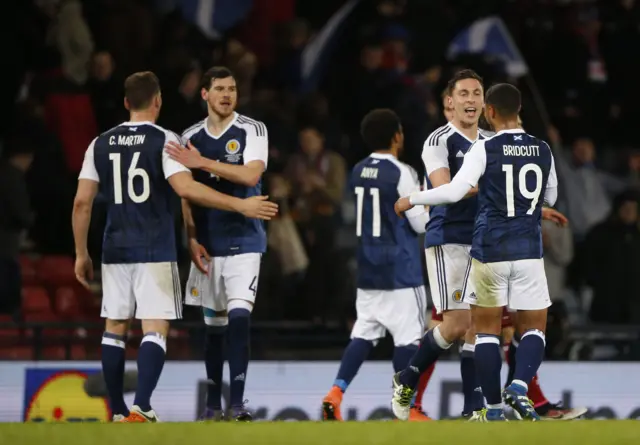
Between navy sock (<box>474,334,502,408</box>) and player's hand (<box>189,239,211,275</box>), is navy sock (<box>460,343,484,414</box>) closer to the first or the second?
navy sock (<box>474,334,502,408</box>)

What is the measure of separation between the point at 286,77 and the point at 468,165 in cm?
777

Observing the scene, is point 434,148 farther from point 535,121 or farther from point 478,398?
point 535,121

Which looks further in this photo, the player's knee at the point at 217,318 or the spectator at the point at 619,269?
the spectator at the point at 619,269

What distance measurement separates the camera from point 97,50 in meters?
15.3

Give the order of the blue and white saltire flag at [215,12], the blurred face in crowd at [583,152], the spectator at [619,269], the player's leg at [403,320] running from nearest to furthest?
1. the player's leg at [403,320]
2. the spectator at [619,269]
3. the blurred face in crowd at [583,152]
4. the blue and white saltire flag at [215,12]

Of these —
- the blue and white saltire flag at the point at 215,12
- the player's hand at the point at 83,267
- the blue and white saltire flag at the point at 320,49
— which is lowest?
the player's hand at the point at 83,267

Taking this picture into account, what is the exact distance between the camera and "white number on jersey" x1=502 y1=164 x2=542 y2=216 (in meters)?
8.87

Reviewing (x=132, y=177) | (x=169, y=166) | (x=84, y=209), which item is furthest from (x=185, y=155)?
(x=84, y=209)

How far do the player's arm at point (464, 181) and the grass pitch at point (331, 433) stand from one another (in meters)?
1.37

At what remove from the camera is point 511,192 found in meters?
8.90

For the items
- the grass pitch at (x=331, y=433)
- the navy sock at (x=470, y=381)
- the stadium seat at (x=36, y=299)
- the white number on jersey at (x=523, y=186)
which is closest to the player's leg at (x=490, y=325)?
the white number on jersey at (x=523, y=186)

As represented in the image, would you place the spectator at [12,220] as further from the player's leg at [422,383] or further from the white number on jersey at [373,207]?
the player's leg at [422,383]

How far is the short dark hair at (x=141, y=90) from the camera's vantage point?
9578 millimetres

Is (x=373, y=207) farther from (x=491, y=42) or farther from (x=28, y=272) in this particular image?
(x=491, y=42)
